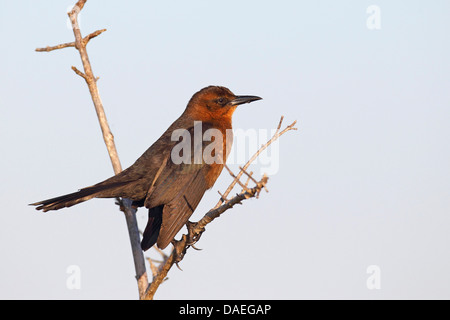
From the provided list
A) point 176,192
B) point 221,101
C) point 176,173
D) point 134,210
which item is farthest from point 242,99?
point 134,210

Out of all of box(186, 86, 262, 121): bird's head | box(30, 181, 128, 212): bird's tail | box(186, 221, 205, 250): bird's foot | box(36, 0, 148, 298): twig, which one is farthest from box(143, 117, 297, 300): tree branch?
box(186, 86, 262, 121): bird's head

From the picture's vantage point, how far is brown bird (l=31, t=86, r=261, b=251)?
4.72m

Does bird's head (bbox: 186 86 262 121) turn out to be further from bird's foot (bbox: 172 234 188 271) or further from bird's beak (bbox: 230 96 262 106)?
bird's foot (bbox: 172 234 188 271)

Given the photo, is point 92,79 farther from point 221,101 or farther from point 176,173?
point 221,101

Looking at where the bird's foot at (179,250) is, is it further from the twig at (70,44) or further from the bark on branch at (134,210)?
the twig at (70,44)

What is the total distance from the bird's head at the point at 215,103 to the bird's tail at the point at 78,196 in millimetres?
1384

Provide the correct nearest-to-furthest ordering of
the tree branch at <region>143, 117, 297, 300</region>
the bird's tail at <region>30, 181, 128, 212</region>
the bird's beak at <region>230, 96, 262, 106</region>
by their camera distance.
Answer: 1. the tree branch at <region>143, 117, 297, 300</region>
2. the bird's tail at <region>30, 181, 128, 212</region>
3. the bird's beak at <region>230, 96, 262, 106</region>

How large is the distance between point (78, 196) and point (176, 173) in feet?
2.86

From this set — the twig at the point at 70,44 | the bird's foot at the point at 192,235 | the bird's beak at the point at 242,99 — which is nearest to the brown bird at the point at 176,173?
the bird's beak at the point at 242,99

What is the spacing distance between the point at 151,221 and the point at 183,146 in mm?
894

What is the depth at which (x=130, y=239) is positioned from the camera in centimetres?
464

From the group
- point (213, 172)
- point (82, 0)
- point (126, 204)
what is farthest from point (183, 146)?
point (82, 0)

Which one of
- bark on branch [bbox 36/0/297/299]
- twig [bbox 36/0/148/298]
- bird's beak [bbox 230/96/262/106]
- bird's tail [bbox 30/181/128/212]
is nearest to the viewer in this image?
bark on branch [bbox 36/0/297/299]
